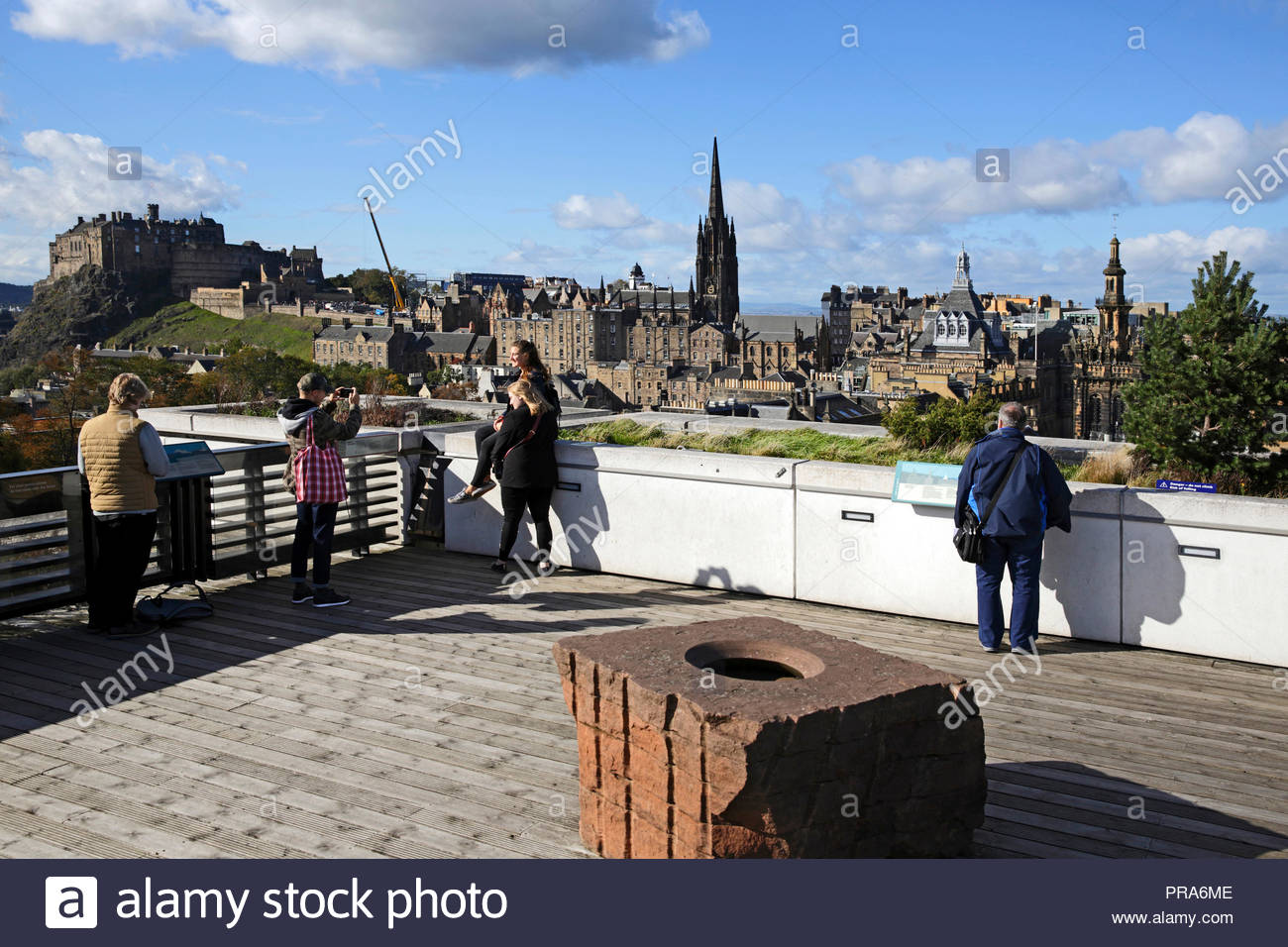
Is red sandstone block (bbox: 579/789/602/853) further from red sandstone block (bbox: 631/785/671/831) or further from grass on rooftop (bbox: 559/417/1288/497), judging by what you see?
grass on rooftop (bbox: 559/417/1288/497)

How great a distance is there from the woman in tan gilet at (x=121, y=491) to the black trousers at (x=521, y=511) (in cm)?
249

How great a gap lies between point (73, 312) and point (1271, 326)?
562ft

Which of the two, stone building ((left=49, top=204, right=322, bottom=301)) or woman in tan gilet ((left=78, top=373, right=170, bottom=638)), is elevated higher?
stone building ((left=49, top=204, right=322, bottom=301))

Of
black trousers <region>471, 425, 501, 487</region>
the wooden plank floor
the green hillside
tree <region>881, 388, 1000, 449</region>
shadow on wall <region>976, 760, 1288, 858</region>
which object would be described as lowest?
shadow on wall <region>976, 760, 1288, 858</region>

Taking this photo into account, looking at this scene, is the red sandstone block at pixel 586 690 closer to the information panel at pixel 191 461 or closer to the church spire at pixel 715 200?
the information panel at pixel 191 461

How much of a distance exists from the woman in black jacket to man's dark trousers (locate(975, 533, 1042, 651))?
337cm

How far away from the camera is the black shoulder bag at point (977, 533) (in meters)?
6.04

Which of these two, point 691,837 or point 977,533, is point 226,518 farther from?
point 691,837

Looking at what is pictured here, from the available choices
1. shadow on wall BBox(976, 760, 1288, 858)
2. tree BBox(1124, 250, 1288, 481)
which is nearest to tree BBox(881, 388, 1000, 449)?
tree BBox(1124, 250, 1288, 481)

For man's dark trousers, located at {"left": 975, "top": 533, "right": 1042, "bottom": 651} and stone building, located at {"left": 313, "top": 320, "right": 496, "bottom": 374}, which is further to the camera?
stone building, located at {"left": 313, "top": 320, "right": 496, "bottom": 374}

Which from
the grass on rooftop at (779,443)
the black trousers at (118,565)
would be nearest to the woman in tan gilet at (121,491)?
the black trousers at (118,565)

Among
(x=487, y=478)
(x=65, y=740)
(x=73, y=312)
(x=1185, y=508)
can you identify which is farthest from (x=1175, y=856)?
(x=73, y=312)

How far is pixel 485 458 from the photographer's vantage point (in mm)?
8461

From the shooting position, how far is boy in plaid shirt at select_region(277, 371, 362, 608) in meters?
7.23
